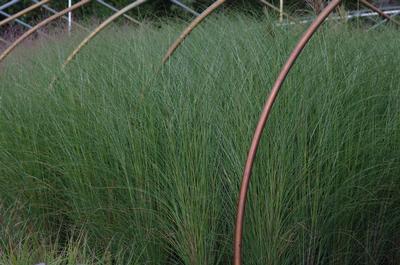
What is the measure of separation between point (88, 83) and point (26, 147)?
1.39 ft

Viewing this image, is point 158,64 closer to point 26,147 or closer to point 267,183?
point 26,147

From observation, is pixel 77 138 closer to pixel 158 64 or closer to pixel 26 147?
pixel 26 147

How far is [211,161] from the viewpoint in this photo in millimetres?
2783

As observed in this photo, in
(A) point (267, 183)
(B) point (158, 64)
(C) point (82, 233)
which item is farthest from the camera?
(B) point (158, 64)

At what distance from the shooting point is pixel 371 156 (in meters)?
2.90

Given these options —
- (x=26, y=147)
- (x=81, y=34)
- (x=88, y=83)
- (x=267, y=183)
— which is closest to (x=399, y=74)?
(x=267, y=183)

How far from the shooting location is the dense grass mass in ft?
8.94

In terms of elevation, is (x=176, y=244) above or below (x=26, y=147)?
below

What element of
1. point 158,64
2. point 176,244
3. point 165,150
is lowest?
point 176,244

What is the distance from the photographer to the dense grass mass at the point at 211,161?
8.94 feet

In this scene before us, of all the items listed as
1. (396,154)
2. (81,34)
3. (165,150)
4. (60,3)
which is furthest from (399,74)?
(60,3)

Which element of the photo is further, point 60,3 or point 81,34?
point 60,3

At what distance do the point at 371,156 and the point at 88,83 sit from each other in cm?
135

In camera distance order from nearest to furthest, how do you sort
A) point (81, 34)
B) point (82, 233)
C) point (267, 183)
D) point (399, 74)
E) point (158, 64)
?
point (267, 183), point (82, 233), point (399, 74), point (158, 64), point (81, 34)
